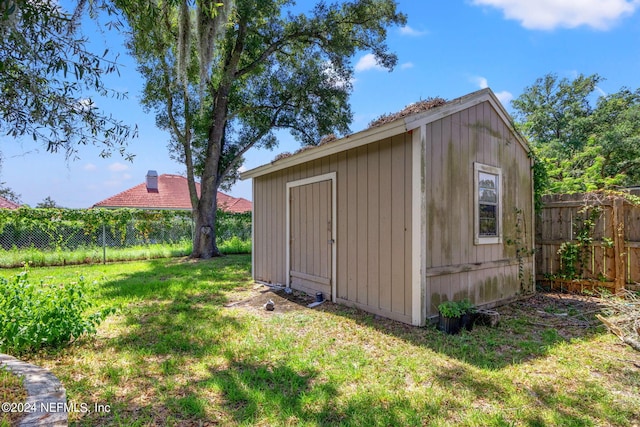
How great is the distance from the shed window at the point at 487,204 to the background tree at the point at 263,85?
7560mm

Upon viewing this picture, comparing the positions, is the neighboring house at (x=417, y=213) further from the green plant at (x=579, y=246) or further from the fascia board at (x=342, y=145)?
the green plant at (x=579, y=246)

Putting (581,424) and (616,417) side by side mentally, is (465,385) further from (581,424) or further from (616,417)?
(616,417)

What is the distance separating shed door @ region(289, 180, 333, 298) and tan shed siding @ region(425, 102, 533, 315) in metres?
1.66

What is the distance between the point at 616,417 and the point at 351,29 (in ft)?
37.1

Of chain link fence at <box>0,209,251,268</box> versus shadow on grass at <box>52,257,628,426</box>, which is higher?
chain link fence at <box>0,209,251,268</box>

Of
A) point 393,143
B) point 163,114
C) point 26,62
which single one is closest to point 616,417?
point 393,143

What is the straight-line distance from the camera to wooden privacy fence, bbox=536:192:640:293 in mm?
Answer: 5098

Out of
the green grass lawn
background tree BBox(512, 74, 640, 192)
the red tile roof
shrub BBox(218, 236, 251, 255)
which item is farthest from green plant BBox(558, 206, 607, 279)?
the red tile roof

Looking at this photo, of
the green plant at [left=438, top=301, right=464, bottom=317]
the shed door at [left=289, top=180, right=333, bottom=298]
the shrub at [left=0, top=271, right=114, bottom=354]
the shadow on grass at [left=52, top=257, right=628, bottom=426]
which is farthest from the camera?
the shed door at [left=289, top=180, right=333, bottom=298]

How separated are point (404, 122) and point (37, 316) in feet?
13.2

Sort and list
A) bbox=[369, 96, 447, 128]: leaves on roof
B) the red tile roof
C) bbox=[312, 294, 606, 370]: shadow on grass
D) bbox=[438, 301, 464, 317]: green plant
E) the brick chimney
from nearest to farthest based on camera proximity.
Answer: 1. bbox=[312, 294, 606, 370]: shadow on grass
2. bbox=[438, 301, 464, 317]: green plant
3. bbox=[369, 96, 447, 128]: leaves on roof
4. the red tile roof
5. the brick chimney

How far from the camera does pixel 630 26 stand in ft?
37.9

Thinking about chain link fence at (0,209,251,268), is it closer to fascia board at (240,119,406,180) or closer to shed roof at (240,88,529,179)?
fascia board at (240,119,406,180)

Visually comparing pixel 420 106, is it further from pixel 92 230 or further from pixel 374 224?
pixel 92 230
